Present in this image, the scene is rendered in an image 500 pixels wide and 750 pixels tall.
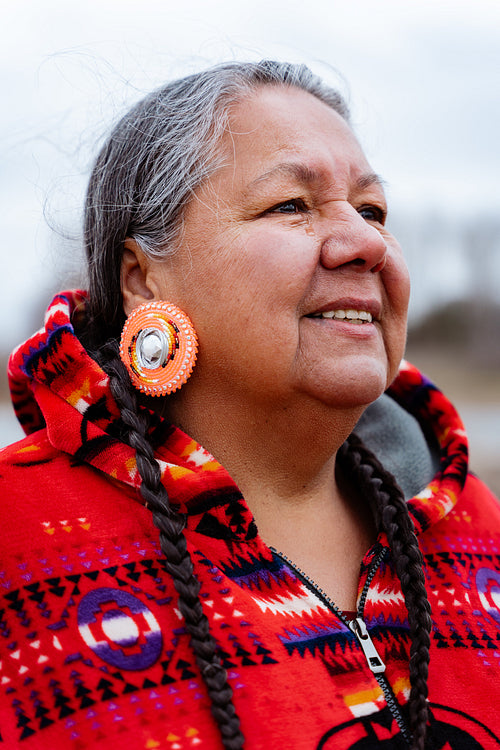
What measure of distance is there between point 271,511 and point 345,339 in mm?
531

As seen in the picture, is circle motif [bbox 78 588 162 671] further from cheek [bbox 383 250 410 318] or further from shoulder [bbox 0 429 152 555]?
cheek [bbox 383 250 410 318]

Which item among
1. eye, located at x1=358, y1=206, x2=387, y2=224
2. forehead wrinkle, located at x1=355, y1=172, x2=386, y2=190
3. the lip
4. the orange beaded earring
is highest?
forehead wrinkle, located at x1=355, y1=172, x2=386, y2=190

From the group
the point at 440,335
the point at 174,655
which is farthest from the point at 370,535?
the point at 440,335

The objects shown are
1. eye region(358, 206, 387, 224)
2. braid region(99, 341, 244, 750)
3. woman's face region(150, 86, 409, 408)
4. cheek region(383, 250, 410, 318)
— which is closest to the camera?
braid region(99, 341, 244, 750)

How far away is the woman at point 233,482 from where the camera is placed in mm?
1534

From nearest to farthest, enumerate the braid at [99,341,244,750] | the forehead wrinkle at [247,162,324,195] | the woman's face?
the braid at [99,341,244,750] < the woman's face < the forehead wrinkle at [247,162,324,195]

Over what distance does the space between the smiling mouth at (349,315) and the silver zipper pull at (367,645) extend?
0.79 m

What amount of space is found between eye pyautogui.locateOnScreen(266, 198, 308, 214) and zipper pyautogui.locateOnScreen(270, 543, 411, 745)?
36.4 inches

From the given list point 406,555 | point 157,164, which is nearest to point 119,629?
point 406,555

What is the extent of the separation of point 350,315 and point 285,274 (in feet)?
0.79

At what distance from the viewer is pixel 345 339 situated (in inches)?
74.8

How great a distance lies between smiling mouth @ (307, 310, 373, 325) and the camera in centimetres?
192

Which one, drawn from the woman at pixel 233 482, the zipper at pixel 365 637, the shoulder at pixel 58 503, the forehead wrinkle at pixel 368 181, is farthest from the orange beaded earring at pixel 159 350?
the forehead wrinkle at pixel 368 181

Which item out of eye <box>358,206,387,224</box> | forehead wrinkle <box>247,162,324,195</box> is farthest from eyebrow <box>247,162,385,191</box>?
eye <box>358,206,387,224</box>
